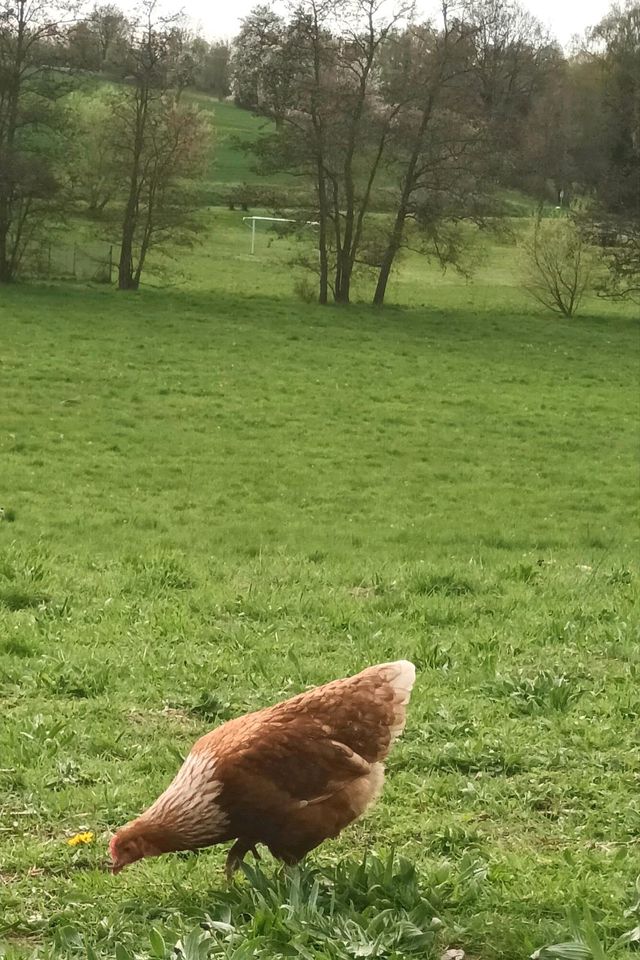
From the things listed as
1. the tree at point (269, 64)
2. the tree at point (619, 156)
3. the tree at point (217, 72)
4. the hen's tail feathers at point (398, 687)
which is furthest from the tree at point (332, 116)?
the tree at point (217, 72)

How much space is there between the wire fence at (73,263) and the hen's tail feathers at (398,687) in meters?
41.6

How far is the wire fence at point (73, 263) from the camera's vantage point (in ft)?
144

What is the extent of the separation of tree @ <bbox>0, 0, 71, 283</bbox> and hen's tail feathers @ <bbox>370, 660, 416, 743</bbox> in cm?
3985

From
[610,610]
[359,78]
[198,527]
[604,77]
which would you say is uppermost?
[604,77]

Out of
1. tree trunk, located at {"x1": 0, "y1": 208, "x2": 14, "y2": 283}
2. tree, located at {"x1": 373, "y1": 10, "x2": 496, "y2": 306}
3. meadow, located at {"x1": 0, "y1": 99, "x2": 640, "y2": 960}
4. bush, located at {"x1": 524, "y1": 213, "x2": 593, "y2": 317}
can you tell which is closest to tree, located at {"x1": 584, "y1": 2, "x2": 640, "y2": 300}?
bush, located at {"x1": 524, "y1": 213, "x2": 593, "y2": 317}

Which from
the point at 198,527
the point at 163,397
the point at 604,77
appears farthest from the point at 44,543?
the point at 604,77

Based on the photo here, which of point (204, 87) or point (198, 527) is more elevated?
point (204, 87)

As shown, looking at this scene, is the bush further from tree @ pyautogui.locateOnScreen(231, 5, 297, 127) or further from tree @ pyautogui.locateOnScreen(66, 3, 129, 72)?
tree @ pyautogui.locateOnScreen(66, 3, 129, 72)

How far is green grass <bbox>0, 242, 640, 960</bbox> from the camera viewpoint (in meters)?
4.43

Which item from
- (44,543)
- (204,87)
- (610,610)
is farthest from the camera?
(204,87)

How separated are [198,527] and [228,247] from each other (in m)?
48.0

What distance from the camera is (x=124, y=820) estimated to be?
17.6 ft

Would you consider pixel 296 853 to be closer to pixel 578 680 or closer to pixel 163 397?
pixel 578 680

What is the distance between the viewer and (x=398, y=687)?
5020 mm
